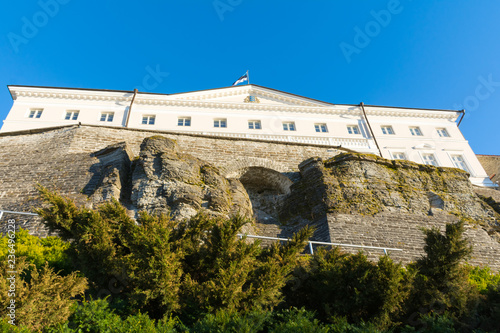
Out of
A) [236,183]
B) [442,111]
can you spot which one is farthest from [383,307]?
[442,111]

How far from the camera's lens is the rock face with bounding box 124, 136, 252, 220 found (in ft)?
38.2

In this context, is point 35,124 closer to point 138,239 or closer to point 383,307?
point 138,239

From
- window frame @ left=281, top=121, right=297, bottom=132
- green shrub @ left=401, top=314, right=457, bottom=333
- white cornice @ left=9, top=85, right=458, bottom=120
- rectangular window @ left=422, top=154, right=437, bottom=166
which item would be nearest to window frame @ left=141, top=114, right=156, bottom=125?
white cornice @ left=9, top=85, right=458, bottom=120

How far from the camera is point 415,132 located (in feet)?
92.6

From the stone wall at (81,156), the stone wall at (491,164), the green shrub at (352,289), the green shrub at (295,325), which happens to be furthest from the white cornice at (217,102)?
the green shrub at (295,325)

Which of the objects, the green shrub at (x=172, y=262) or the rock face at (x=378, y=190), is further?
the rock face at (x=378, y=190)

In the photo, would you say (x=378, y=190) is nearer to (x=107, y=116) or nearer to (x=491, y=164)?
(x=107, y=116)

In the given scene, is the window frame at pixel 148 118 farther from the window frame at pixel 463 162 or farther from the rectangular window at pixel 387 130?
the window frame at pixel 463 162

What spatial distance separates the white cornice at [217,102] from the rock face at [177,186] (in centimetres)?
1262

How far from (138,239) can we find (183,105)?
20.5m

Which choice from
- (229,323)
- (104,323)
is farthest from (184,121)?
(229,323)

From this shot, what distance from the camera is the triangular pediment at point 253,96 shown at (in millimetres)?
28000

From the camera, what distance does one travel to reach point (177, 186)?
40.1 ft

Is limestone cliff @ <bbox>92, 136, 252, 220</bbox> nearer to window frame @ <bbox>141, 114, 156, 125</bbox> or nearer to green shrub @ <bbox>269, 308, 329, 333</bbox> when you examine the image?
green shrub @ <bbox>269, 308, 329, 333</bbox>
